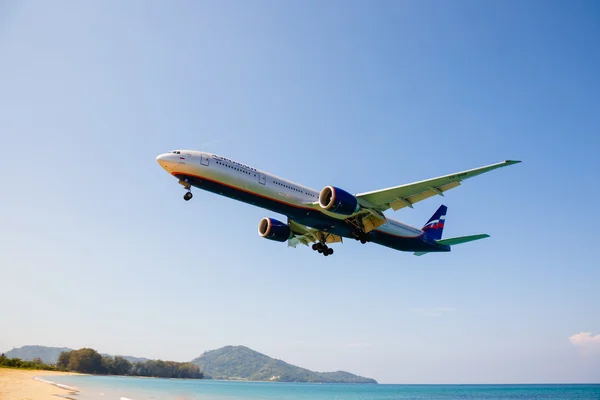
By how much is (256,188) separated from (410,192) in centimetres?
1193

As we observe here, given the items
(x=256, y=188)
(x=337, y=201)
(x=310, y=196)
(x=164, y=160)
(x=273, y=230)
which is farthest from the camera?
(x=273, y=230)

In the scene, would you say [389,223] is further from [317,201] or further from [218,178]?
[218,178]

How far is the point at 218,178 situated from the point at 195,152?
2.49 m

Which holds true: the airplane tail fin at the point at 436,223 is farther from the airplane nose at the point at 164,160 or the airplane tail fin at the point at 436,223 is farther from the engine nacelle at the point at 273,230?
the airplane nose at the point at 164,160

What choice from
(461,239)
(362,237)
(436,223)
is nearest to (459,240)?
(461,239)

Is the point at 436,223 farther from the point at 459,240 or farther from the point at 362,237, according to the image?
the point at 362,237

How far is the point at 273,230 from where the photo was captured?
41875mm

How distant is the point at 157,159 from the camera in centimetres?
3288

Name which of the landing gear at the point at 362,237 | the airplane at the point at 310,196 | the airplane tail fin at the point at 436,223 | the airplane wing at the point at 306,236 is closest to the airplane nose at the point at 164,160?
the airplane at the point at 310,196

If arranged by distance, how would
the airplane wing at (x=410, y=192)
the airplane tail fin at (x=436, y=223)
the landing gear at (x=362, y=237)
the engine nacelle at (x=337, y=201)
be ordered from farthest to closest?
the airplane tail fin at (x=436, y=223)
the landing gear at (x=362, y=237)
the engine nacelle at (x=337, y=201)
the airplane wing at (x=410, y=192)

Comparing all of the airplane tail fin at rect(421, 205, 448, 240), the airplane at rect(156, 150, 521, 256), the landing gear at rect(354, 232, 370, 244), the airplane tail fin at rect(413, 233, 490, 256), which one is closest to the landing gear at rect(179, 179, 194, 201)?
the airplane at rect(156, 150, 521, 256)

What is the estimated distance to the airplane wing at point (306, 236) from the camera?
43.6m

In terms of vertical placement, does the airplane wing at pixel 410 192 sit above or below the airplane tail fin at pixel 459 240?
above

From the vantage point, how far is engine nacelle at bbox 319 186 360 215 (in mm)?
33938
